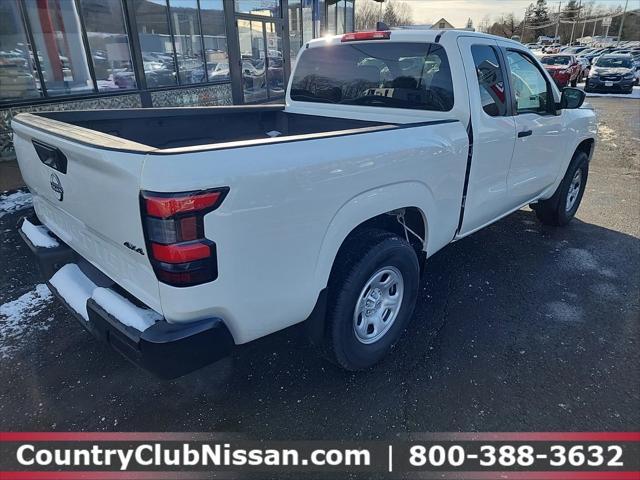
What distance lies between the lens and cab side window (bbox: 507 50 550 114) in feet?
11.9

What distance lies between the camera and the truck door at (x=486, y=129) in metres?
3.09

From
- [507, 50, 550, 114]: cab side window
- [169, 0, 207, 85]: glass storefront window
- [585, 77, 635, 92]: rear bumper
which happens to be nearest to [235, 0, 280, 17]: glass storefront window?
[169, 0, 207, 85]: glass storefront window

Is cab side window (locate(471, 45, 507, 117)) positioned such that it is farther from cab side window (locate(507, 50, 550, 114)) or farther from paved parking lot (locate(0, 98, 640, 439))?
paved parking lot (locate(0, 98, 640, 439))

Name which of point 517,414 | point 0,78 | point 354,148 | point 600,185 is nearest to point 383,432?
point 517,414

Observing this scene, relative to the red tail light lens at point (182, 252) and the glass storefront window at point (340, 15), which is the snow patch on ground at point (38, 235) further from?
the glass storefront window at point (340, 15)

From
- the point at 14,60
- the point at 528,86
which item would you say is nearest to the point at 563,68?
the point at 528,86

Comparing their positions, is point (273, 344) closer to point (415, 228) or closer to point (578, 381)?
point (415, 228)

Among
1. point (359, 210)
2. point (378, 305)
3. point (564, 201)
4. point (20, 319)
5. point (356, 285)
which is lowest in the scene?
point (20, 319)

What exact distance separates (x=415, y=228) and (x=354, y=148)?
3.25 feet

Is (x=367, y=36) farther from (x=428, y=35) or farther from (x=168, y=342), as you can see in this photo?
(x=168, y=342)

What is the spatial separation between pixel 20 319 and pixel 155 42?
9.08 meters

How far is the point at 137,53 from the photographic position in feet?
32.6

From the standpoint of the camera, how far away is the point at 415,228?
9.79ft

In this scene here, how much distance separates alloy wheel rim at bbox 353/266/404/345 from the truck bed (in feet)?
3.83
